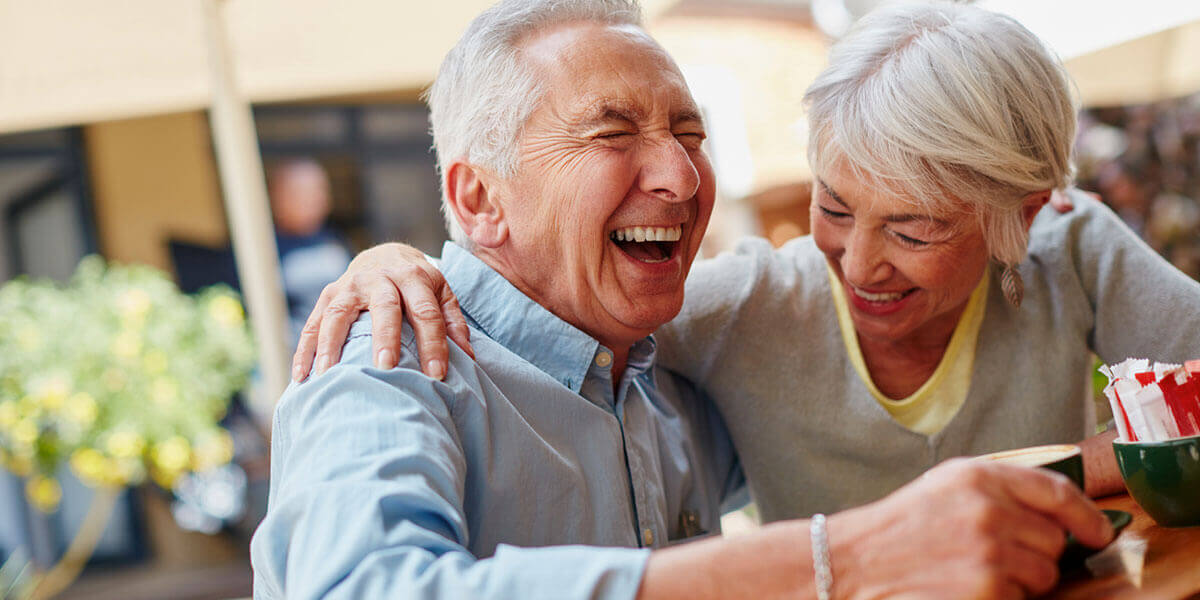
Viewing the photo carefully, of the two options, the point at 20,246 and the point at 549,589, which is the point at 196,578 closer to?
the point at 20,246

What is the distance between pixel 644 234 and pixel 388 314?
1.38ft

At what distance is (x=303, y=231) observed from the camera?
618cm

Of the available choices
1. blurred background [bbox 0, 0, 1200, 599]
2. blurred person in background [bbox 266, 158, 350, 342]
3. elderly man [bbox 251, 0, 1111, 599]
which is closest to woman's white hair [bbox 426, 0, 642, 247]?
elderly man [bbox 251, 0, 1111, 599]

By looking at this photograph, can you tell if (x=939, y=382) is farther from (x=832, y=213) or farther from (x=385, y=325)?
(x=385, y=325)

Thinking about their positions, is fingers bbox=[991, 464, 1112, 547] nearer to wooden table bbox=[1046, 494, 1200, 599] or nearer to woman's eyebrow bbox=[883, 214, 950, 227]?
wooden table bbox=[1046, 494, 1200, 599]

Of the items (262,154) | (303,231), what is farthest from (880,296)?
(262,154)

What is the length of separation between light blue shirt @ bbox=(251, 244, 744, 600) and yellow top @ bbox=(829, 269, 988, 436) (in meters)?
0.30

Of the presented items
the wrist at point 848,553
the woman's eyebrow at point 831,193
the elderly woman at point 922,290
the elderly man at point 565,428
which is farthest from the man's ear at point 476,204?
the wrist at point 848,553

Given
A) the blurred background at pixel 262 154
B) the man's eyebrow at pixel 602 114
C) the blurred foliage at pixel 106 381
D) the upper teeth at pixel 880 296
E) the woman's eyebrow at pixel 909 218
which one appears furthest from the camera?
the blurred foliage at pixel 106 381

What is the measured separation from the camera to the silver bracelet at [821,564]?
0.83 meters

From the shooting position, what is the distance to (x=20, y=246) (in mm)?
5887

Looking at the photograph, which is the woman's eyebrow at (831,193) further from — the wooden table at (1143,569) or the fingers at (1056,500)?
the fingers at (1056,500)

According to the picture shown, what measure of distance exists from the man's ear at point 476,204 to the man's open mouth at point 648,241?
176 millimetres

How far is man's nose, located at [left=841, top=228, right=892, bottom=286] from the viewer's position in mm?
1534
